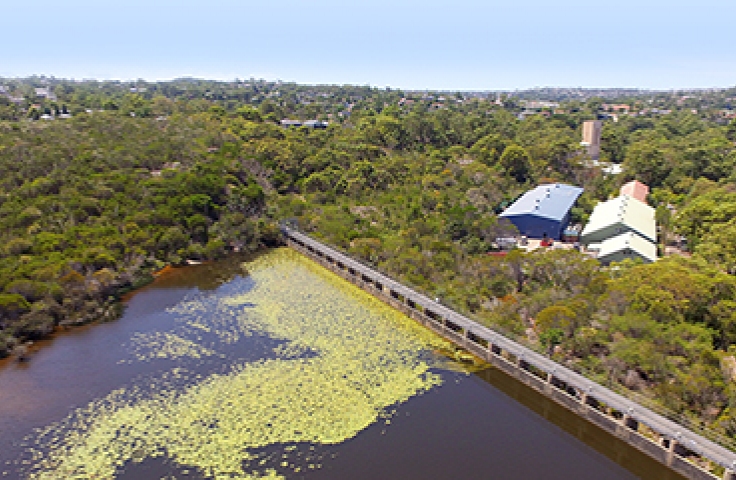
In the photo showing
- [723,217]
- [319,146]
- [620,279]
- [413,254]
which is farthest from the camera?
[319,146]

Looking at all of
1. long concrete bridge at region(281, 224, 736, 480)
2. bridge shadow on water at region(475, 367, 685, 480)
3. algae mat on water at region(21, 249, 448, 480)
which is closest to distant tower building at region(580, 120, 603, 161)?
long concrete bridge at region(281, 224, 736, 480)

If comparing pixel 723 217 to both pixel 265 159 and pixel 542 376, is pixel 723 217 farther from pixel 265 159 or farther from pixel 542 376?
pixel 265 159

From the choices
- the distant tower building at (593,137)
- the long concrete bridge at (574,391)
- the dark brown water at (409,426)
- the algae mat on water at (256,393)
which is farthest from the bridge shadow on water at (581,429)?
the distant tower building at (593,137)

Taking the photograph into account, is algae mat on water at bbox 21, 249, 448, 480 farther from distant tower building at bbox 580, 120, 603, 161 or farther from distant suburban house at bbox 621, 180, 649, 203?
distant tower building at bbox 580, 120, 603, 161

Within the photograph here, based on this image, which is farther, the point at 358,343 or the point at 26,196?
the point at 26,196

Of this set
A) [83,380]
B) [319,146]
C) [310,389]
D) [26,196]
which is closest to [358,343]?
[310,389]

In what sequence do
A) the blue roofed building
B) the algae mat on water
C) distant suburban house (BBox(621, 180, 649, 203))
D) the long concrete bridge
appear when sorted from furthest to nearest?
distant suburban house (BBox(621, 180, 649, 203)) < the blue roofed building < the algae mat on water < the long concrete bridge

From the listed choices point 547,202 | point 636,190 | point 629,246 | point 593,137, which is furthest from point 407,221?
point 593,137
